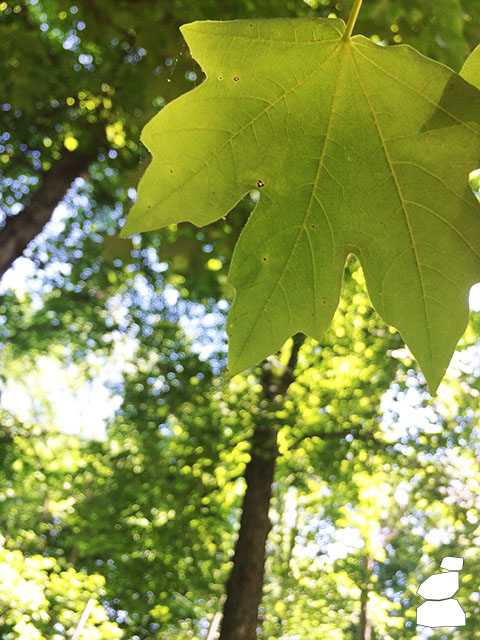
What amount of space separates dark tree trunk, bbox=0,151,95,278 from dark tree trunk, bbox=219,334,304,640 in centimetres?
187

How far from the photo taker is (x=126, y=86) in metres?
2.75

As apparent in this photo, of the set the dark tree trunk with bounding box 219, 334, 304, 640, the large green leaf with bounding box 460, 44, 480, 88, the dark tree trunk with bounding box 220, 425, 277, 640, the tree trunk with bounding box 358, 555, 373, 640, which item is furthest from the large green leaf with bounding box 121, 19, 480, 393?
the tree trunk with bounding box 358, 555, 373, 640

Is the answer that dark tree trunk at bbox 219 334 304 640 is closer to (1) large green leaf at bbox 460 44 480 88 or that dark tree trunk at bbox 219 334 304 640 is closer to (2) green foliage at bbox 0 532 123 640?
(2) green foliage at bbox 0 532 123 640

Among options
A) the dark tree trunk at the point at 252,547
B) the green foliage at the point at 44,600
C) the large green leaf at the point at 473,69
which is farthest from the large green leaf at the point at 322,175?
the green foliage at the point at 44,600

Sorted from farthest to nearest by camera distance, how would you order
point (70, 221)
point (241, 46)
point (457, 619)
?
1. point (70, 221)
2. point (457, 619)
3. point (241, 46)

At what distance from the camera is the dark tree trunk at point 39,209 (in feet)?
10.4

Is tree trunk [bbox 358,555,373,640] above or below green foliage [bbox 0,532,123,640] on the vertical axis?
above

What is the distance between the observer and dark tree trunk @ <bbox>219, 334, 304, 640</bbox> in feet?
12.9

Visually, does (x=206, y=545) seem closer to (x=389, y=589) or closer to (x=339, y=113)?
(x=389, y=589)

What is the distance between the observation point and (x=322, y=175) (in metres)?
0.56

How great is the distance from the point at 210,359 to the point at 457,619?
2691 mm

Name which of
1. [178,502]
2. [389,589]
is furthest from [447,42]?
[389,589]

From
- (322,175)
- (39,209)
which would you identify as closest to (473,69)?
(322,175)

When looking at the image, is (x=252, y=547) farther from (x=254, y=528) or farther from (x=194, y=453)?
(x=194, y=453)
